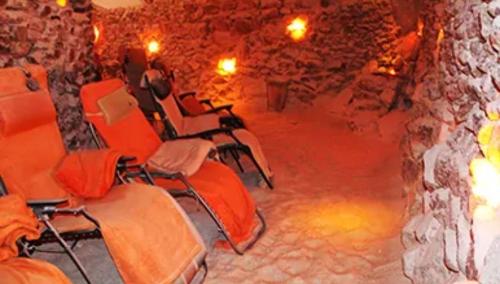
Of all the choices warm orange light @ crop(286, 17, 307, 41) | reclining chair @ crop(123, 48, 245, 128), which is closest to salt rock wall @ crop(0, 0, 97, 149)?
reclining chair @ crop(123, 48, 245, 128)

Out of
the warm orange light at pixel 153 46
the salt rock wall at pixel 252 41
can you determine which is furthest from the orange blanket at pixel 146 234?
the warm orange light at pixel 153 46

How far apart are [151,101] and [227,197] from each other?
176 cm

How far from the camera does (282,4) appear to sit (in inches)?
272

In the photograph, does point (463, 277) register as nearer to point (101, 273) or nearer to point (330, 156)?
point (101, 273)

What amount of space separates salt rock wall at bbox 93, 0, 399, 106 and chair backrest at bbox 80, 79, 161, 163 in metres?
3.59

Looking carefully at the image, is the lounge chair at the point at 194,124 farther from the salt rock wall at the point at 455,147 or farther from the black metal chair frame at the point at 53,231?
the black metal chair frame at the point at 53,231

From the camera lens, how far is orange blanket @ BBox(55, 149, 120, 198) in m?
2.42

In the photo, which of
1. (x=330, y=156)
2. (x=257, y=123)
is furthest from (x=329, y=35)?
(x=330, y=156)

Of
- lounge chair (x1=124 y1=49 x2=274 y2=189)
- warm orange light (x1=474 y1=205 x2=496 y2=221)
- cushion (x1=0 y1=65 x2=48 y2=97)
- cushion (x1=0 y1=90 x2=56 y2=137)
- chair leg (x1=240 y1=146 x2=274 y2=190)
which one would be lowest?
chair leg (x1=240 y1=146 x2=274 y2=190)

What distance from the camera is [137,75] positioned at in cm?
479

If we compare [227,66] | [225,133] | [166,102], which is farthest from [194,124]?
[227,66]

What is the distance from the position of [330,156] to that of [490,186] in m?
3.17

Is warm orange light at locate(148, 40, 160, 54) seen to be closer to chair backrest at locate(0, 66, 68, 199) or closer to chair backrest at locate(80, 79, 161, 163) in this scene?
chair backrest at locate(80, 79, 161, 163)

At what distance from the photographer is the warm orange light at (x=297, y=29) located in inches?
270
